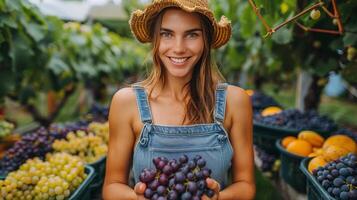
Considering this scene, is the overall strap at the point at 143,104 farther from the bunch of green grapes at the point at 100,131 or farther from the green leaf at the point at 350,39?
the bunch of green grapes at the point at 100,131

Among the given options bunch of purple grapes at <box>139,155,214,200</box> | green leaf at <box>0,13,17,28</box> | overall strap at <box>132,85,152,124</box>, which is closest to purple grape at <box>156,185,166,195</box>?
bunch of purple grapes at <box>139,155,214,200</box>

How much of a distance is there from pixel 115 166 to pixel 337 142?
1.52 metres

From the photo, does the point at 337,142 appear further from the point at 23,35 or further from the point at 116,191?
the point at 23,35


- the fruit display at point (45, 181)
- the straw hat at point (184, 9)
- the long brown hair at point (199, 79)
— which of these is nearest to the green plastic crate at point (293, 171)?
the long brown hair at point (199, 79)

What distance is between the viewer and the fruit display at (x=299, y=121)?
3.40 meters

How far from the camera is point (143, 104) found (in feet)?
6.65

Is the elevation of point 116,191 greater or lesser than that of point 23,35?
lesser

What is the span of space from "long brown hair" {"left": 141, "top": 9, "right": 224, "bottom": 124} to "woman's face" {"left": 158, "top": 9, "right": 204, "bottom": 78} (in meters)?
0.04

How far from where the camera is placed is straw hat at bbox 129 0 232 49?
1867 mm

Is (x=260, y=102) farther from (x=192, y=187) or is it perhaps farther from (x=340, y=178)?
(x=192, y=187)

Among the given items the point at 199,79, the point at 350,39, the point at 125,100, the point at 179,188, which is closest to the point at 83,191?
the point at 125,100

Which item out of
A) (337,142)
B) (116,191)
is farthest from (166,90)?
(337,142)

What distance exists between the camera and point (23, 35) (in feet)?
11.0

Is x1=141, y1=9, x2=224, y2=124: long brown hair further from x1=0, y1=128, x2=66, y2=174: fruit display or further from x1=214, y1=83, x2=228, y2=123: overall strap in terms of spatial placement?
x1=0, y1=128, x2=66, y2=174: fruit display
